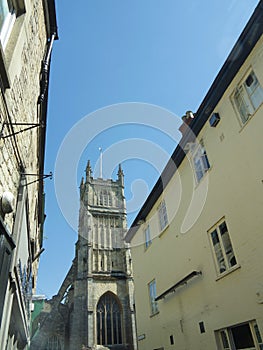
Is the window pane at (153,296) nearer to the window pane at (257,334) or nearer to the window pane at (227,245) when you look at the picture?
the window pane at (227,245)

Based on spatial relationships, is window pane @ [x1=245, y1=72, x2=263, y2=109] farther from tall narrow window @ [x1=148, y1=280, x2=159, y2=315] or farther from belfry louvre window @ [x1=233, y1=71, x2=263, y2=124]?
tall narrow window @ [x1=148, y1=280, x2=159, y2=315]

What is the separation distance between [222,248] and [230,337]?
2020mm

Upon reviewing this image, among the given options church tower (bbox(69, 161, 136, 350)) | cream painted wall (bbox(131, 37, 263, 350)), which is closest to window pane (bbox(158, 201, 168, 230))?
cream painted wall (bbox(131, 37, 263, 350))

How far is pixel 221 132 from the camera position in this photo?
746 cm

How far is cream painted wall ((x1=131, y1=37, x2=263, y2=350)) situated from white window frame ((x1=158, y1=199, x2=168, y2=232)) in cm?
33

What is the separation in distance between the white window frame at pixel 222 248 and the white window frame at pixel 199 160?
5.77 feet

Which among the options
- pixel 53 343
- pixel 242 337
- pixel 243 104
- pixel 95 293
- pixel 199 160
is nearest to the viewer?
pixel 242 337

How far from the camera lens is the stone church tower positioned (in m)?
30.9

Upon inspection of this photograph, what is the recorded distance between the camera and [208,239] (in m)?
7.55

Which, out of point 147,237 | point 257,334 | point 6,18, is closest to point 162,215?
point 147,237

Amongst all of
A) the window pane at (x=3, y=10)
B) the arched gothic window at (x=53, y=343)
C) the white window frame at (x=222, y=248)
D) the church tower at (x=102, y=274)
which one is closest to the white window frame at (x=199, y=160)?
the white window frame at (x=222, y=248)

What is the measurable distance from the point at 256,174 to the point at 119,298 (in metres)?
32.1

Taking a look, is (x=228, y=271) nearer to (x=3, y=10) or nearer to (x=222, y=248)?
(x=222, y=248)

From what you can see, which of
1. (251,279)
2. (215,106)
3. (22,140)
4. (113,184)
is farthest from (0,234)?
(113,184)
